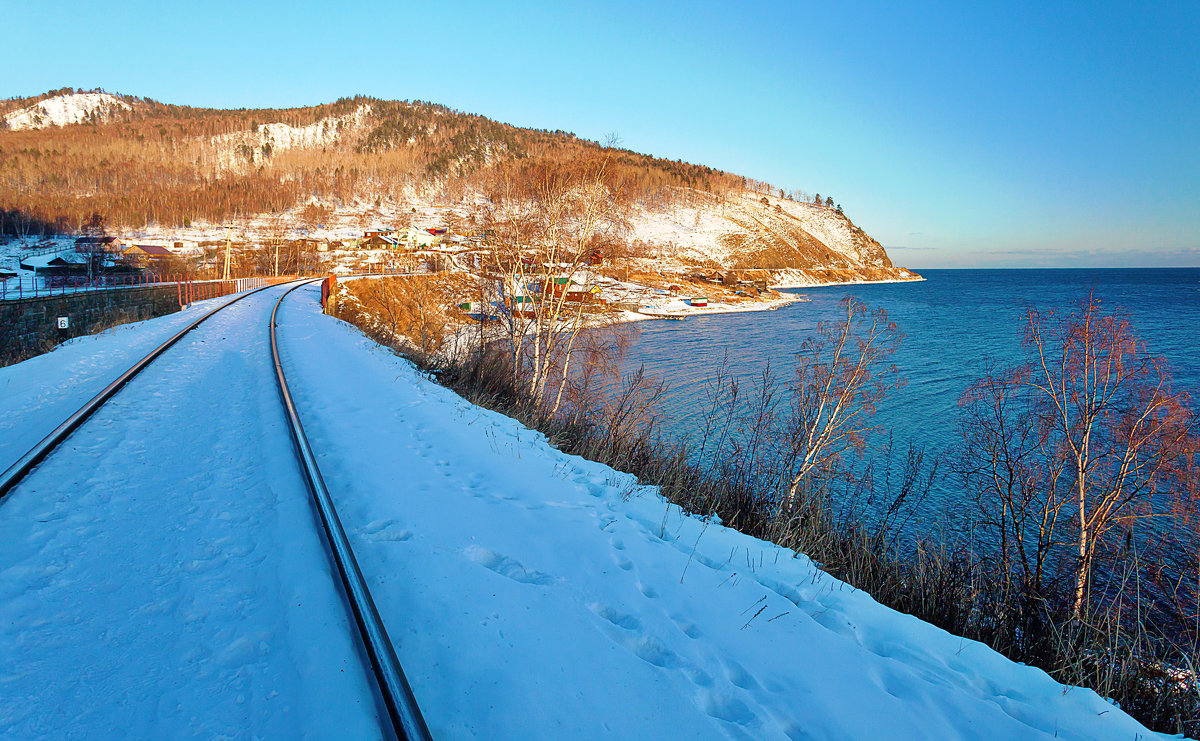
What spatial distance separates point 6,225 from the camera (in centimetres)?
10375

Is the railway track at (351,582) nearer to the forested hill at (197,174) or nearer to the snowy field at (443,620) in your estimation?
the snowy field at (443,620)

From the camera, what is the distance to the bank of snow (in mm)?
2805

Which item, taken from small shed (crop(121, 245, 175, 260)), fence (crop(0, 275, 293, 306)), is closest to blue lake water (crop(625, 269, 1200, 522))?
fence (crop(0, 275, 293, 306))

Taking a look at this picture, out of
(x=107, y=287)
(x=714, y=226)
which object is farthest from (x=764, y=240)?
(x=107, y=287)

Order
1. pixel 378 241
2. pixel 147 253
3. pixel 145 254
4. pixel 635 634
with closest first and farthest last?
pixel 635 634 < pixel 145 254 < pixel 147 253 < pixel 378 241

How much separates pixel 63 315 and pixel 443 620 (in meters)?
25.7

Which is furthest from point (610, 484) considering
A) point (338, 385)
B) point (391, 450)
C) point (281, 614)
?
point (338, 385)

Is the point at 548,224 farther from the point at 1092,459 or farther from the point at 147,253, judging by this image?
the point at 147,253

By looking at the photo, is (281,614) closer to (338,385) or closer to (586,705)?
(586,705)

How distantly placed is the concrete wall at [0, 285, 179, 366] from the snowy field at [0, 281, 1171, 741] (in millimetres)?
16877

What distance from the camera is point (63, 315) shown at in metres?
20.0

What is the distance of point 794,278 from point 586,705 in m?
146

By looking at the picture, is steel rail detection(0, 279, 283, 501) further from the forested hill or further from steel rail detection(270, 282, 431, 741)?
the forested hill

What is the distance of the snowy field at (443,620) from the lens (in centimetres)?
258
